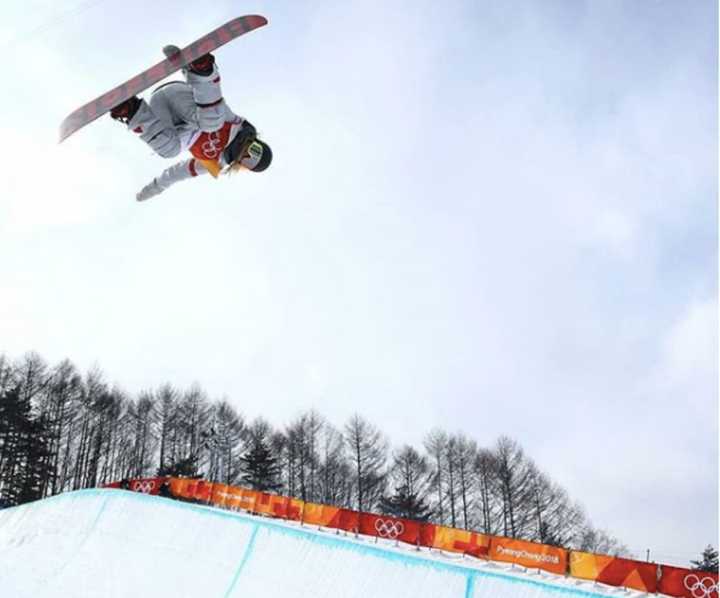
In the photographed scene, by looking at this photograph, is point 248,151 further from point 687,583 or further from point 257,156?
point 687,583

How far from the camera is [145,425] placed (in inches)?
1884

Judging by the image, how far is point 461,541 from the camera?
16.8 meters

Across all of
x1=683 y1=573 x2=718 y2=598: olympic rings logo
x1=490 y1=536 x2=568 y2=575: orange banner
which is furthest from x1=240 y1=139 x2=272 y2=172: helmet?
x1=490 y1=536 x2=568 y2=575: orange banner

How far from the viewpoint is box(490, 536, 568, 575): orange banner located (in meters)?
14.7

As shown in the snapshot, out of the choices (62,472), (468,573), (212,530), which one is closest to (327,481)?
(62,472)

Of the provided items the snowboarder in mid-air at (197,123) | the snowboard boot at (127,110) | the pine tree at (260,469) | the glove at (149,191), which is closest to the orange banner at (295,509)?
the glove at (149,191)

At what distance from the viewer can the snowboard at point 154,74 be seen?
638 centimetres

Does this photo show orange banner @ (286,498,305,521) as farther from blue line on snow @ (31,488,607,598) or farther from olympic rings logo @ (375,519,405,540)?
blue line on snow @ (31,488,607,598)

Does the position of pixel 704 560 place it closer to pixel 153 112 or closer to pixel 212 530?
pixel 212 530

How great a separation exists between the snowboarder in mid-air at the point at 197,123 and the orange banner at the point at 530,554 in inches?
513

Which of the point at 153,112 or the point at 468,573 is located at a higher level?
the point at 153,112

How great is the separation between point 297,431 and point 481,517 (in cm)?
1769

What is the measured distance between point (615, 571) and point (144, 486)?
75.7 feet

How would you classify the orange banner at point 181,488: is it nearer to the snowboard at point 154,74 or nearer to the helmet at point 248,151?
the helmet at point 248,151
